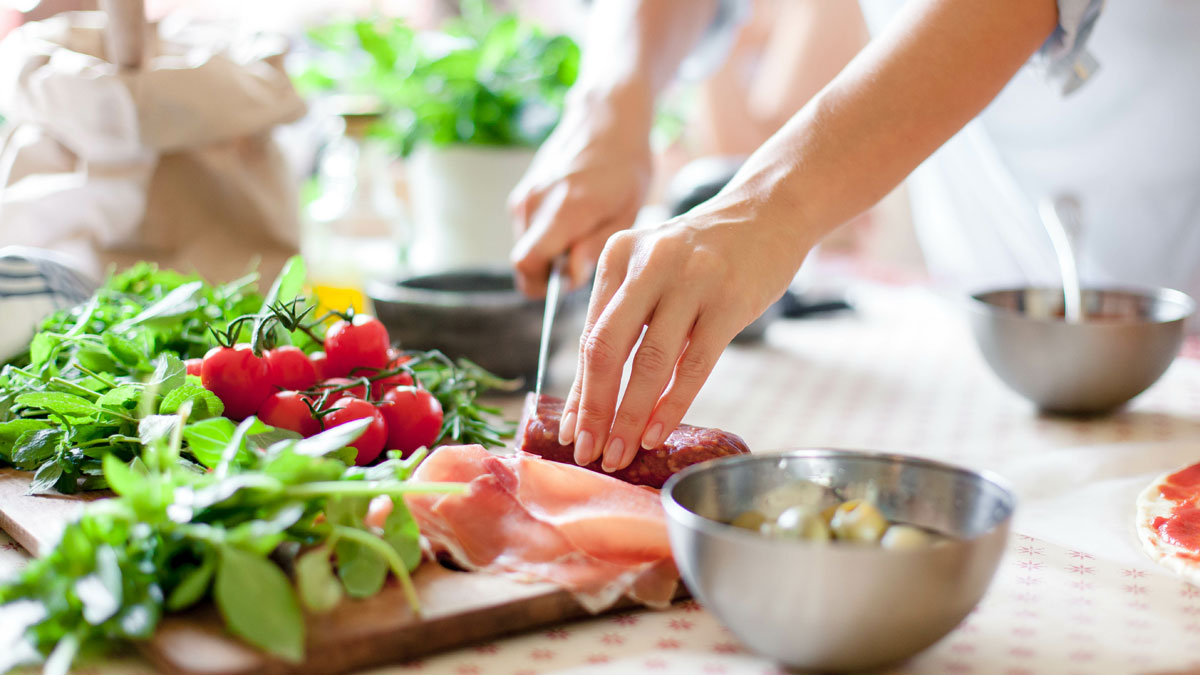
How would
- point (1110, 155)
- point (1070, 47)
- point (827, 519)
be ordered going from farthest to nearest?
point (1110, 155)
point (1070, 47)
point (827, 519)

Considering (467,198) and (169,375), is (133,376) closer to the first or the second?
(169,375)

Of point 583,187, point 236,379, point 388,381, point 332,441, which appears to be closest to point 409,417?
point 388,381

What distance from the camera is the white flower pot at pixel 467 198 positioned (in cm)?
202

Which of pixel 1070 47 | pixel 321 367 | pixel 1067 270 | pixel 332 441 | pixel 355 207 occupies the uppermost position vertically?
pixel 1070 47

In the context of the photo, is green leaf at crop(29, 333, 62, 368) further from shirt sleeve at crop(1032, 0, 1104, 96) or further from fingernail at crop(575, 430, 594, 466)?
shirt sleeve at crop(1032, 0, 1104, 96)

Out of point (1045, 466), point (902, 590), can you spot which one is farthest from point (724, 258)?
point (1045, 466)

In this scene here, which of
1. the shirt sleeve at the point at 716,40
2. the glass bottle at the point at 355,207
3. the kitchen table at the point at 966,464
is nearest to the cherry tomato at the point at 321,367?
the kitchen table at the point at 966,464

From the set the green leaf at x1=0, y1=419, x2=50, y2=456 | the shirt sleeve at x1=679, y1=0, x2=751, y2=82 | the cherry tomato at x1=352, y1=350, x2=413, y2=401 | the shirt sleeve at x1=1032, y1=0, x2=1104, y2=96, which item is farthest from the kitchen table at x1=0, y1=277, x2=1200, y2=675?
the shirt sleeve at x1=679, y1=0, x2=751, y2=82

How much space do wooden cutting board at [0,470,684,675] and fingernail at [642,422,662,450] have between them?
17 centimetres

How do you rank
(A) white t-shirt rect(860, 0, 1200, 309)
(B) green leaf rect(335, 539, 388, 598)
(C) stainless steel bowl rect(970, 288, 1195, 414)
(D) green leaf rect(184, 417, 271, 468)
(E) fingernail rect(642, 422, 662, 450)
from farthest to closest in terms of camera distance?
1. (A) white t-shirt rect(860, 0, 1200, 309)
2. (C) stainless steel bowl rect(970, 288, 1195, 414)
3. (E) fingernail rect(642, 422, 662, 450)
4. (D) green leaf rect(184, 417, 271, 468)
5. (B) green leaf rect(335, 539, 388, 598)

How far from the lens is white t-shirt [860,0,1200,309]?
65.6 inches

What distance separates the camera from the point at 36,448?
0.95 meters

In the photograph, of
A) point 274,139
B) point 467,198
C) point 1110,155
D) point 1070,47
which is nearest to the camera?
point 1070,47

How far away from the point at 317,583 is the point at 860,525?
0.37 m
